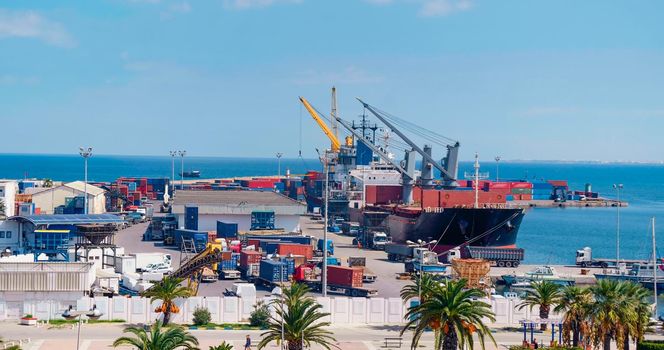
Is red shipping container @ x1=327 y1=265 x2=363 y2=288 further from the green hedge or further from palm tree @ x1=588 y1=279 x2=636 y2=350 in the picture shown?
palm tree @ x1=588 y1=279 x2=636 y2=350

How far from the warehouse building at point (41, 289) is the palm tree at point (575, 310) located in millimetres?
23694

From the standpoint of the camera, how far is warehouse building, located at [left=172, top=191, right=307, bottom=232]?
89.9 meters

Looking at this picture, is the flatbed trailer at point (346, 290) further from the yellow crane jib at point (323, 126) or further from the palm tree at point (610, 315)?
the yellow crane jib at point (323, 126)

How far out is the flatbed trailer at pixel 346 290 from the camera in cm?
5956

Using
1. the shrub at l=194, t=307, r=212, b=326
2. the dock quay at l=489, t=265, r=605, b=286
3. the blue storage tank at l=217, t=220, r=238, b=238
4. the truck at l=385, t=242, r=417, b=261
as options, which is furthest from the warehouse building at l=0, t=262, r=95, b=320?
the truck at l=385, t=242, r=417, b=261

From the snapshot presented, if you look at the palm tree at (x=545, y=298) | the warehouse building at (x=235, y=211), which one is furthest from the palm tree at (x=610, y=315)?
the warehouse building at (x=235, y=211)

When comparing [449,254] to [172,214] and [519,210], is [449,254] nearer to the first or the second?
[519,210]

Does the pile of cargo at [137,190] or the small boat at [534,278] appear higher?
the pile of cargo at [137,190]

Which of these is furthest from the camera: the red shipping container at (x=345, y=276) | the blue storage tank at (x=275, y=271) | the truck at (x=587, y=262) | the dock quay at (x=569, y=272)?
the truck at (x=587, y=262)

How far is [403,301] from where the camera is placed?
159 feet

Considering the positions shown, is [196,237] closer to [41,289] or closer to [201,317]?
[41,289]

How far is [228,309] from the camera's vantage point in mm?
48281

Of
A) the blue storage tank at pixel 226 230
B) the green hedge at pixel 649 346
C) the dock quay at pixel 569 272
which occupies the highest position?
the blue storage tank at pixel 226 230

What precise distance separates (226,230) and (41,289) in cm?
3658
